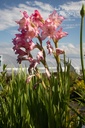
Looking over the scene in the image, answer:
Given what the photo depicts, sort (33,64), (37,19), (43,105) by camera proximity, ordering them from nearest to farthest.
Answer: (33,64) → (37,19) → (43,105)

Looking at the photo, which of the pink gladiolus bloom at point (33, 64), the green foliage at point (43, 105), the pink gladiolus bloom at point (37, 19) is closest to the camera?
the pink gladiolus bloom at point (33, 64)

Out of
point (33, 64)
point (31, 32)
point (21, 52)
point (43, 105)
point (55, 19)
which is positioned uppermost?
point (55, 19)

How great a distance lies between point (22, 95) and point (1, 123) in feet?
1.96

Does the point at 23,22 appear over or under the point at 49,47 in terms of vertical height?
over

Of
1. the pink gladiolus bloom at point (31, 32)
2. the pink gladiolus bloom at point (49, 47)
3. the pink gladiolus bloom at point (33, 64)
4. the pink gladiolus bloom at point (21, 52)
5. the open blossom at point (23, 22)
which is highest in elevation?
the open blossom at point (23, 22)

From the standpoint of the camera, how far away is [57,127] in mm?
3027

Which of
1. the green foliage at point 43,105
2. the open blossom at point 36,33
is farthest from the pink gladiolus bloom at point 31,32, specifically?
the green foliage at point 43,105

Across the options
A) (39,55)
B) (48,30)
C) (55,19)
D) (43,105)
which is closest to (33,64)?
(39,55)

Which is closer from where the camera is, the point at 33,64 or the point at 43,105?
the point at 33,64

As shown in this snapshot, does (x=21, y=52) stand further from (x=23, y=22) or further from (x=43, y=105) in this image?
(x=43, y=105)

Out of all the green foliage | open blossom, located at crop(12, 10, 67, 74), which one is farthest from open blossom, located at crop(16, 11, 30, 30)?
the green foliage

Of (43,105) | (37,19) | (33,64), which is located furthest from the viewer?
(43,105)

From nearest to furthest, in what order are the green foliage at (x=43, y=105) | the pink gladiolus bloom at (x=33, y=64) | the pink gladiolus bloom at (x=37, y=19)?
the pink gladiolus bloom at (x=33, y=64) → the pink gladiolus bloom at (x=37, y=19) → the green foliage at (x=43, y=105)

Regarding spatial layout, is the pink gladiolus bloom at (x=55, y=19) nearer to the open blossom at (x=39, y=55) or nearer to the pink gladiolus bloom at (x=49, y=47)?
the pink gladiolus bloom at (x=49, y=47)
